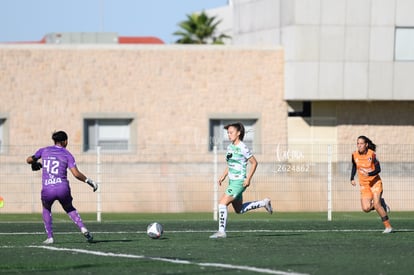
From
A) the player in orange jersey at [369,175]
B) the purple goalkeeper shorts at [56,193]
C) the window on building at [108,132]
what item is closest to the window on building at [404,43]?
the window on building at [108,132]

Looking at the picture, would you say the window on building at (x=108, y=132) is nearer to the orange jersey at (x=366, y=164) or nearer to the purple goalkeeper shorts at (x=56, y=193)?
the orange jersey at (x=366, y=164)

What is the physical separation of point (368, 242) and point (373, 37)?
26.3 metres

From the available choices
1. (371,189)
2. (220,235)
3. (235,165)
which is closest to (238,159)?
(235,165)

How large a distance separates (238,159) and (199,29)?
215 feet

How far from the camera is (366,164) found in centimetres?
2059

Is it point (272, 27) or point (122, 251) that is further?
point (272, 27)

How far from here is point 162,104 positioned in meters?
42.9

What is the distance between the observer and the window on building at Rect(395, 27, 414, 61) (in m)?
43.4

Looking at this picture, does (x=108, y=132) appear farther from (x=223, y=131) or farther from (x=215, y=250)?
(x=215, y=250)

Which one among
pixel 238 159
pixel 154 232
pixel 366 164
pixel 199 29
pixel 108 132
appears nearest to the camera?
pixel 154 232

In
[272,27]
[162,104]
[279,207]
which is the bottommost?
[279,207]

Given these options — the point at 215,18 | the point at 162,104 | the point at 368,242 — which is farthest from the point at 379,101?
the point at 215,18

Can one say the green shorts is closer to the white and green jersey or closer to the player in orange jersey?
the white and green jersey

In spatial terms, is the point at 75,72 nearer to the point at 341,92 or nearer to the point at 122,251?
the point at 341,92
